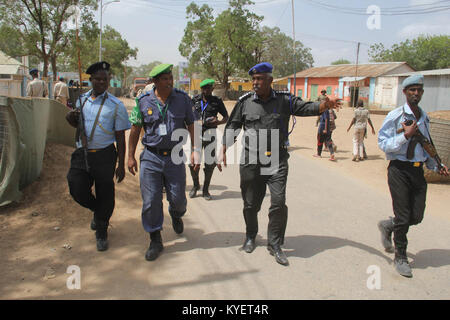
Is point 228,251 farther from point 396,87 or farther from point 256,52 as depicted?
point 256,52

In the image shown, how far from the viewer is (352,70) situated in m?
39.5

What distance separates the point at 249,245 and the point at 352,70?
128 ft

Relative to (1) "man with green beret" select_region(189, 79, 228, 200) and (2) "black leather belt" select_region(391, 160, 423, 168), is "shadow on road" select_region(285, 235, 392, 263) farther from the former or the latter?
(1) "man with green beret" select_region(189, 79, 228, 200)

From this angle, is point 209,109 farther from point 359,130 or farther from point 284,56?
point 284,56

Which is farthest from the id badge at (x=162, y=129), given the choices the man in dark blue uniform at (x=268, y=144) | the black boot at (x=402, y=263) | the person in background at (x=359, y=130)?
the person in background at (x=359, y=130)

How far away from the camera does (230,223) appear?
5.15 metres

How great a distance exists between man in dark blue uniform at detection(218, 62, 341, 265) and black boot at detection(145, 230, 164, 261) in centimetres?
95

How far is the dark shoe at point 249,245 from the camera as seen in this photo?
13.8ft

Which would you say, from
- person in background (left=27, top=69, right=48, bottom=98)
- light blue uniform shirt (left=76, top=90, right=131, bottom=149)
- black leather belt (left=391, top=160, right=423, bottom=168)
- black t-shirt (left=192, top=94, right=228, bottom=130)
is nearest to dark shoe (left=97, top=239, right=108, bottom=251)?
light blue uniform shirt (left=76, top=90, right=131, bottom=149)

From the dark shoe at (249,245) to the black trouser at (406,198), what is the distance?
148cm

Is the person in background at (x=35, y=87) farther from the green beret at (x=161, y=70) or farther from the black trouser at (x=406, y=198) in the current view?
the black trouser at (x=406, y=198)

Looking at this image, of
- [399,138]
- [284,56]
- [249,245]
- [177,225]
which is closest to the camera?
[399,138]

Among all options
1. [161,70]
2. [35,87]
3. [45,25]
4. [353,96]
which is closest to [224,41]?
[353,96]
